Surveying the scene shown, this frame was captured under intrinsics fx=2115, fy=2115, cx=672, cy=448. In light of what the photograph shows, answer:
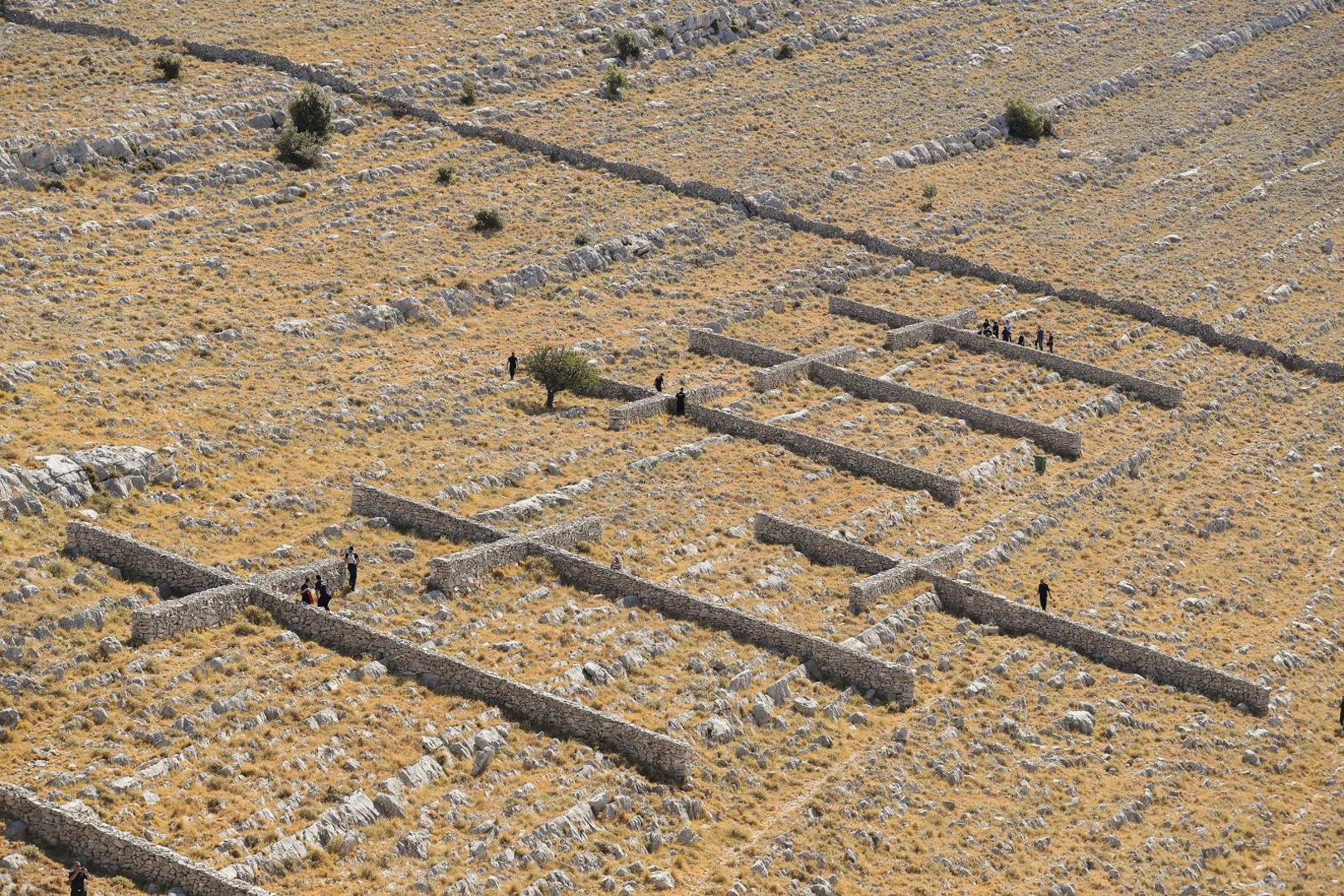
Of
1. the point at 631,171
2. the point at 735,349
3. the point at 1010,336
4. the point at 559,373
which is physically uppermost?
the point at 631,171

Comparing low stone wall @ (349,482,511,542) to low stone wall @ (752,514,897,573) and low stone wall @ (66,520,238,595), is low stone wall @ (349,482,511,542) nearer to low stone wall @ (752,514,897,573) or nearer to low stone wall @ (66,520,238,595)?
low stone wall @ (66,520,238,595)

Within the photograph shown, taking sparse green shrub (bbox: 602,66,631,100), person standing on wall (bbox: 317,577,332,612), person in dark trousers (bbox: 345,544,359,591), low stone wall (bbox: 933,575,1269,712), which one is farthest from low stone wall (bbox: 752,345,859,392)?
sparse green shrub (bbox: 602,66,631,100)

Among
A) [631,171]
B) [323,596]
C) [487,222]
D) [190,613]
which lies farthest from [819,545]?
[631,171]

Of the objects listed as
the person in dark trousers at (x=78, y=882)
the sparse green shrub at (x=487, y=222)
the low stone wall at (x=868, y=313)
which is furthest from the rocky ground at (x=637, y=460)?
the sparse green shrub at (x=487, y=222)

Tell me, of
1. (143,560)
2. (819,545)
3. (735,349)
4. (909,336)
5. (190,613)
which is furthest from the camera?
(909,336)

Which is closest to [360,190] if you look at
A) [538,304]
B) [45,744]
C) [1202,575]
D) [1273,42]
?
[538,304]

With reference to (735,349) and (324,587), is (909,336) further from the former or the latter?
(324,587)
